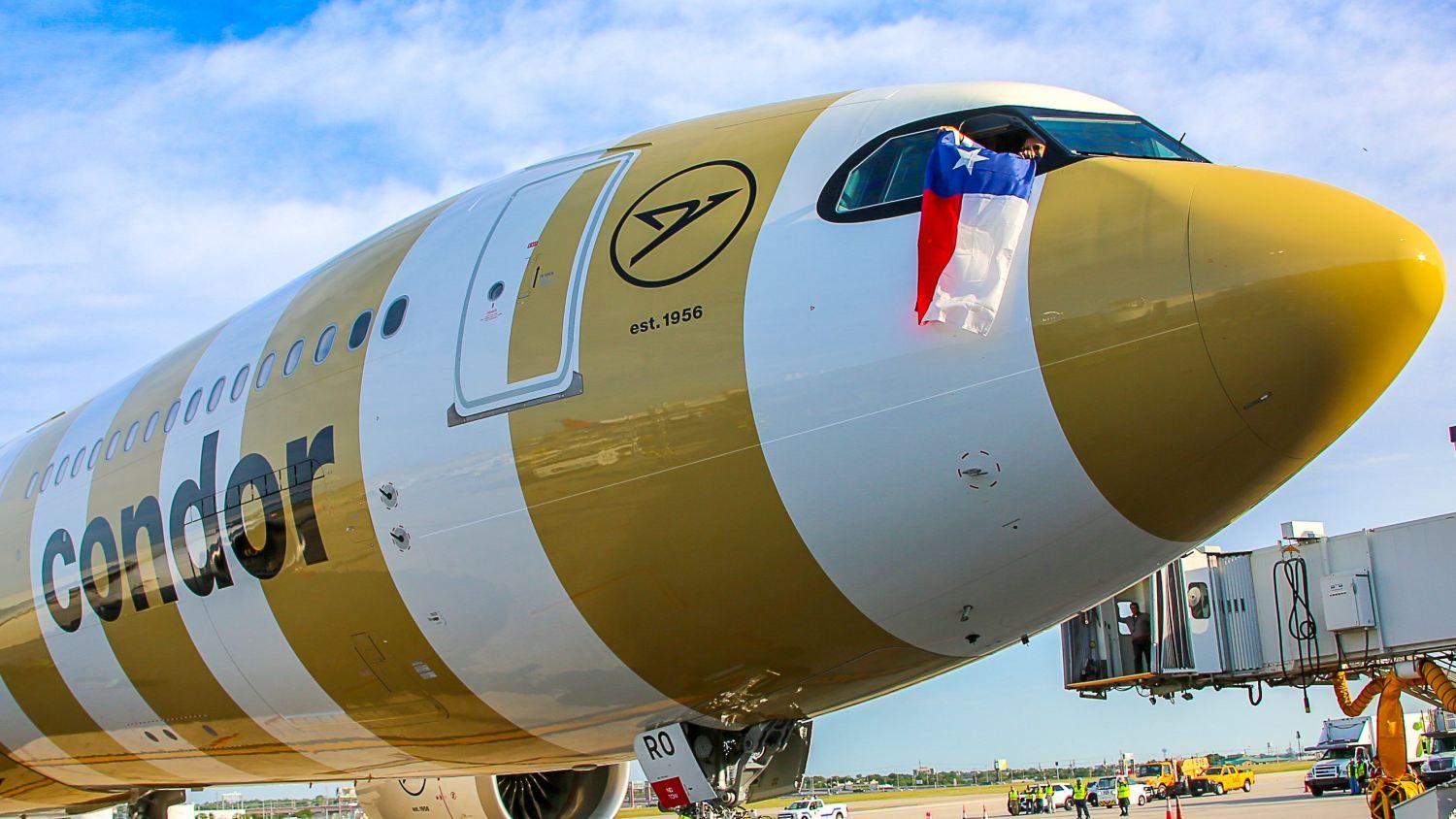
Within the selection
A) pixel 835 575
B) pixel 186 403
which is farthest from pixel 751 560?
pixel 186 403

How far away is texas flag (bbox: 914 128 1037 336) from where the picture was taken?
201 inches

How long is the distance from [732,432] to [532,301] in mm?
1347

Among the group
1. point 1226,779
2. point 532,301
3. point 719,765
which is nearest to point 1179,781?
point 1226,779

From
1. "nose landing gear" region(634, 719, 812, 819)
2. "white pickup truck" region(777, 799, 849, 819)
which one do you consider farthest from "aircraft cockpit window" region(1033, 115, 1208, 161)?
"white pickup truck" region(777, 799, 849, 819)

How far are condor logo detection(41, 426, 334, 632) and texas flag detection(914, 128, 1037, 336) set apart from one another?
11.5 ft

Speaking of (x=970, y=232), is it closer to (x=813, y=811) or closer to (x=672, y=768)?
(x=672, y=768)

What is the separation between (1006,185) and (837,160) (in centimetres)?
84

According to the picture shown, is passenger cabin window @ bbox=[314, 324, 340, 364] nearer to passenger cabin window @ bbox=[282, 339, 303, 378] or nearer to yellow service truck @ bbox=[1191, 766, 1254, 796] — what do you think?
passenger cabin window @ bbox=[282, 339, 303, 378]

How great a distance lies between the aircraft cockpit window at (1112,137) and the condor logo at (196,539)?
4.02 meters

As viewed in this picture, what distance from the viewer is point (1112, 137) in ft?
18.8

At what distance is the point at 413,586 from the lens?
6.62 metres

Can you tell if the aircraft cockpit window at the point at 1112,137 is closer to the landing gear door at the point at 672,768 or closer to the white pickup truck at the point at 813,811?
the landing gear door at the point at 672,768

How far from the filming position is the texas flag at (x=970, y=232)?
5113 mm

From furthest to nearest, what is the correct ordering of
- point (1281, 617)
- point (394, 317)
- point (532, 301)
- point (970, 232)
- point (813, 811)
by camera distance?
1. point (813, 811)
2. point (1281, 617)
3. point (394, 317)
4. point (532, 301)
5. point (970, 232)
